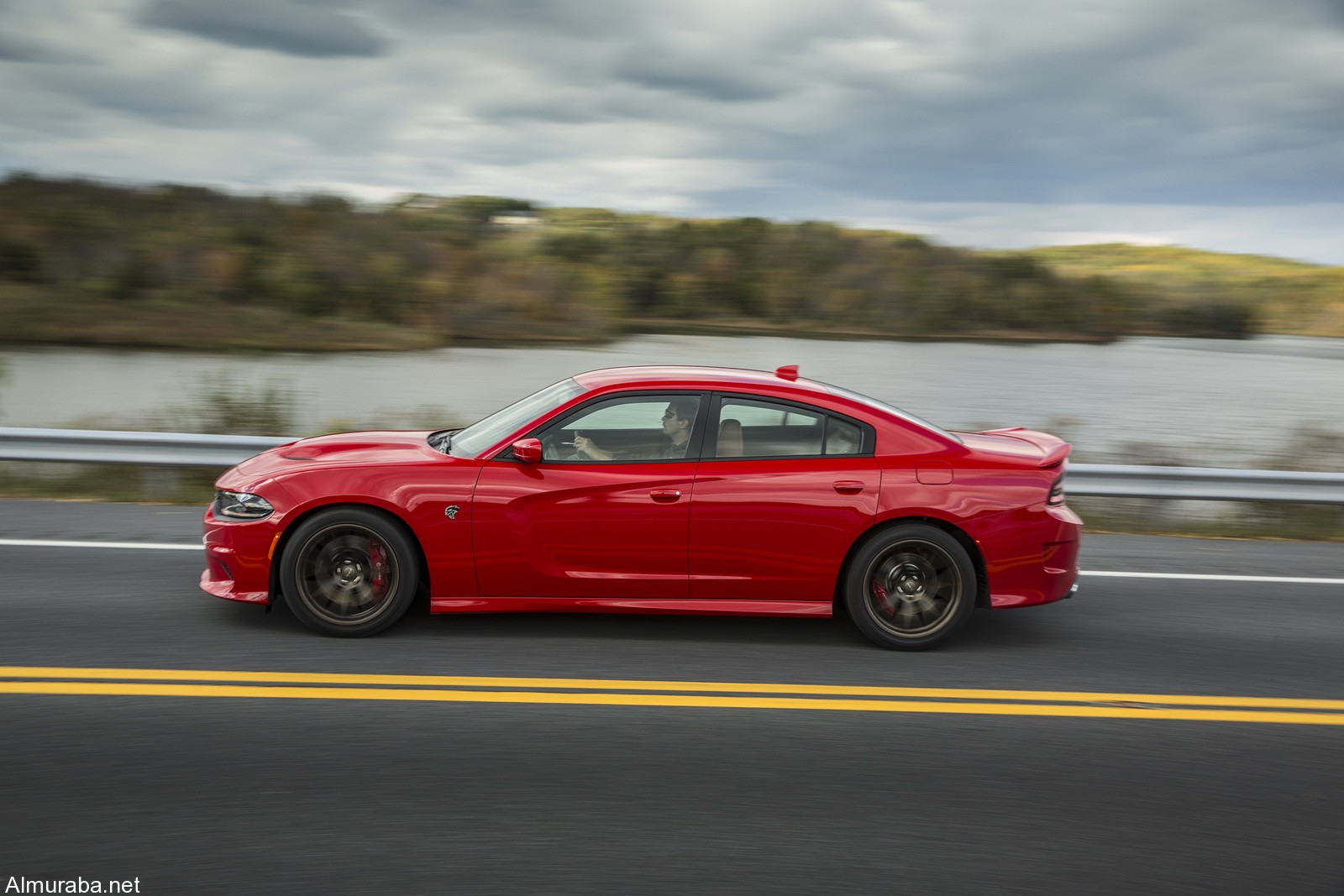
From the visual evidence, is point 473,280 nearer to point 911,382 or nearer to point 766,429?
point 911,382

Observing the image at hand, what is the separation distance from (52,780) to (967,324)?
26.6 m

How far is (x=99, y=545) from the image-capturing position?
7.59 m

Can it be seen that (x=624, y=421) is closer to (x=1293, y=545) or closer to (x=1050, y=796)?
(x=1050, y=796)

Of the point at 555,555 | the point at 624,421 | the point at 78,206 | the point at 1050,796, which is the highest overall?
the point at 78,206

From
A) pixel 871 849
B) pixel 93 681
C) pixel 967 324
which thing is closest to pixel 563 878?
pixel 871 849

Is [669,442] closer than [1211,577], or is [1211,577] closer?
[669,442]

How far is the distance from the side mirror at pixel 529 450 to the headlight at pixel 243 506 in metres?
1.25

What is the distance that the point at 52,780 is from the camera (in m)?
3.86

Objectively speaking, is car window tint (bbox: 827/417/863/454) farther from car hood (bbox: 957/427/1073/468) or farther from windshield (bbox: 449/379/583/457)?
windshield (bbox: 449/379/583/457)

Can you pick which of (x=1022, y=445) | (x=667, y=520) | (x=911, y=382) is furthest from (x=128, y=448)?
(x=911, y=382)

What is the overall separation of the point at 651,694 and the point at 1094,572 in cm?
414

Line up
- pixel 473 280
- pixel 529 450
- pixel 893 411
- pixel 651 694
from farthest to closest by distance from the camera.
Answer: pixel 473 280 → pixel 893 411 → pixel 529 450 → pixel 651 694

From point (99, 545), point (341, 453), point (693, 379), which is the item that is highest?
point (693, 379)

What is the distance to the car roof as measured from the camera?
19.2 ft
